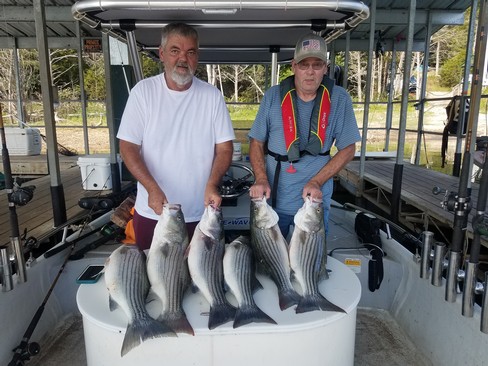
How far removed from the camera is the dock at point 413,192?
523cm

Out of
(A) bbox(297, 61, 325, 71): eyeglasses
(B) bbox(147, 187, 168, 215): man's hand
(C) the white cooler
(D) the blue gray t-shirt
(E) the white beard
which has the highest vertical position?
(A) bbox(297, 61, 325, 71): eyeglasses

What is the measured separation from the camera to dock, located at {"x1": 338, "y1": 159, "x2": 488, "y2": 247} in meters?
5.23

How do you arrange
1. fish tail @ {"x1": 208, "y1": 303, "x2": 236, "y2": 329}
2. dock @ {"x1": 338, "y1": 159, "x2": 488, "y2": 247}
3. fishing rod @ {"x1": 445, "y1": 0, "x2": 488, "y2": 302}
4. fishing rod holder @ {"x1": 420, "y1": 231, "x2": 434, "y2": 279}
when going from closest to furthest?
fish tail @ {"x1": 208, "y1": 303, "x2": 236, "y2": 329} → fishing rod @ {"x1": 445, "y1": 0, "x2": 488, "y2": 302} → fishing rod holder @ {"x1": 420, "y1": 231, "x2": 434, "y2": 279} → dock @ {"x1": 338, "y1": 159, "x2": 488, "y2": 247}

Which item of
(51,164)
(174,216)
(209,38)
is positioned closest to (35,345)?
(174,216)

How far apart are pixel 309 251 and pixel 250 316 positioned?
48cm

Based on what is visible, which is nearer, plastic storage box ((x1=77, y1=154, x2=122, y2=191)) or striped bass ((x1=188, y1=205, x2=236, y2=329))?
striped bass ((x1=188, y1=205, x2=236, y2=329))

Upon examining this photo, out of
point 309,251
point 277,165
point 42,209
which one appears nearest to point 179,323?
point 309,251

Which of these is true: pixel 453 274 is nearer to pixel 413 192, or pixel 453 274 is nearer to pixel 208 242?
pixel 208 242

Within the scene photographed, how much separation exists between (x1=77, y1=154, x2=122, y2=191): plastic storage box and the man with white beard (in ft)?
10.7

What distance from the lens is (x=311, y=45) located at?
230 centimetres

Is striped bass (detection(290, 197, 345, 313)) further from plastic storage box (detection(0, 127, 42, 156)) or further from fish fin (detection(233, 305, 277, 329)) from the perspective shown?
plastic storage box (detection(0, 127, 42, 156))

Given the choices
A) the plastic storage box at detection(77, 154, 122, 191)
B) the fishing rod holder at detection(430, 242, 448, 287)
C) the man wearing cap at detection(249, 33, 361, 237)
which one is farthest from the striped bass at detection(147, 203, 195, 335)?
the plastic storage box at detection(77, 154, 122, 191)

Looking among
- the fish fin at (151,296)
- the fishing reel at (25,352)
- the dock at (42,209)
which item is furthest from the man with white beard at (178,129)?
the dock at (42,209)

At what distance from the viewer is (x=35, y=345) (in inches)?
94.1
